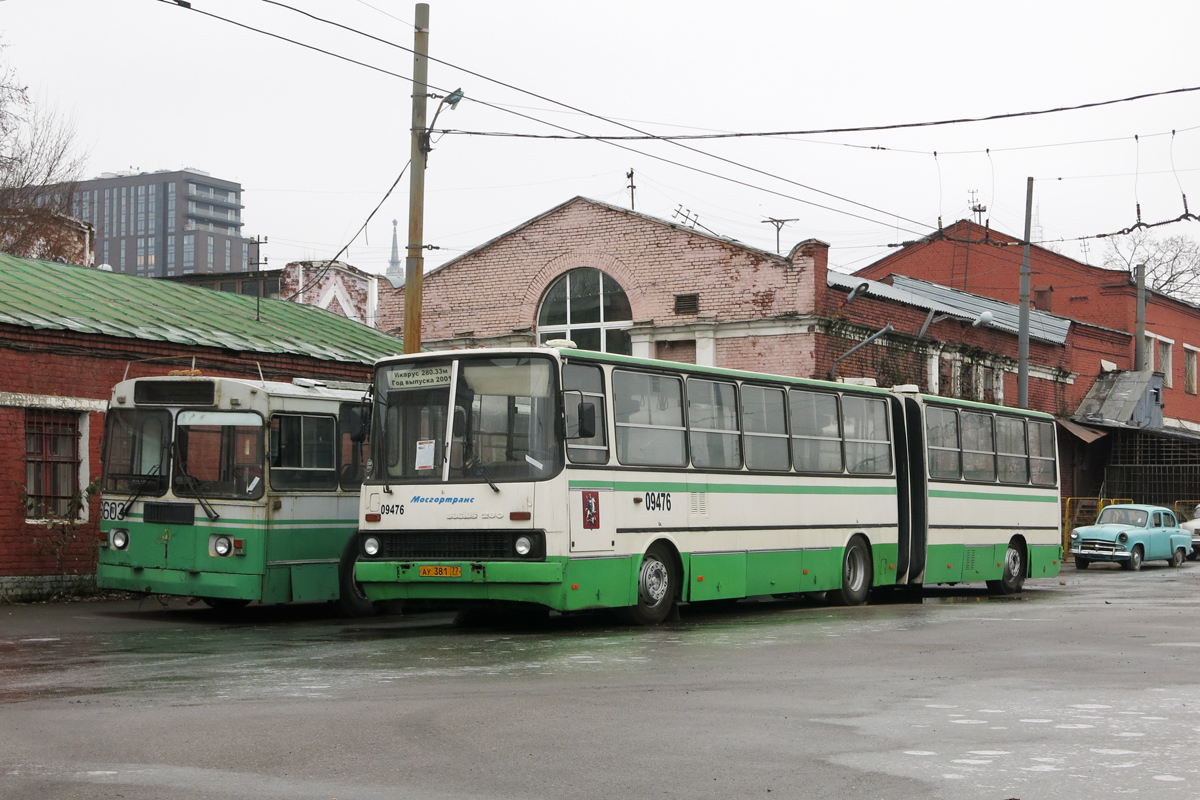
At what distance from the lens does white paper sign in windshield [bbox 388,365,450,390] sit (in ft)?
47.6

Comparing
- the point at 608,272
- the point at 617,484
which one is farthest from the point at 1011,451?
the point at 608,272

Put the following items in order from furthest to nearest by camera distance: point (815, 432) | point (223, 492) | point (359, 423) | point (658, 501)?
point (815, 432), point (223, 492), point (658, 501), point (359, 423)

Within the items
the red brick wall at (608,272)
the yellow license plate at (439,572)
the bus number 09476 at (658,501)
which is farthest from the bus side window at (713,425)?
the red brick wall at (608,272)

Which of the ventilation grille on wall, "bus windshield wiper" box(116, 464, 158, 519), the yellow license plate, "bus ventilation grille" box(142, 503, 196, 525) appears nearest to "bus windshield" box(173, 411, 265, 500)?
"bus ventilation grille" box(142, 503, 196, 525)

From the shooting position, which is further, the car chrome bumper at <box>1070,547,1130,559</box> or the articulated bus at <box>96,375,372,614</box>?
the car chrome bumper at <box>1070,547,1130,559</box>

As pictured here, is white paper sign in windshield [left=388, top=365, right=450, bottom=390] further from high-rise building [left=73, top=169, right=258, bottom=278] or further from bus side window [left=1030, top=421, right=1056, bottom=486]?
high-rise building [left=73, top=169, right=258, bottom=278]

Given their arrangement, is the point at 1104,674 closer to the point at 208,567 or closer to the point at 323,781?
the point at 323,781

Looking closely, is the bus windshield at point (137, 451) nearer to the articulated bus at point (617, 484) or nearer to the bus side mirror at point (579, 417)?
the articulated bus at point (617, 484)

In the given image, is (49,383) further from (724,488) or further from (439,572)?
(724,488)

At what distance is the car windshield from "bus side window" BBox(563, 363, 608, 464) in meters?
23.0

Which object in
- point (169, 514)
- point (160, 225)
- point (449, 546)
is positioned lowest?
point (449, 546)

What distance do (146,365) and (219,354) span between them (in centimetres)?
133

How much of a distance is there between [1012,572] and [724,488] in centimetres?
869

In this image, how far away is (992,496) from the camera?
2262 centimetres
